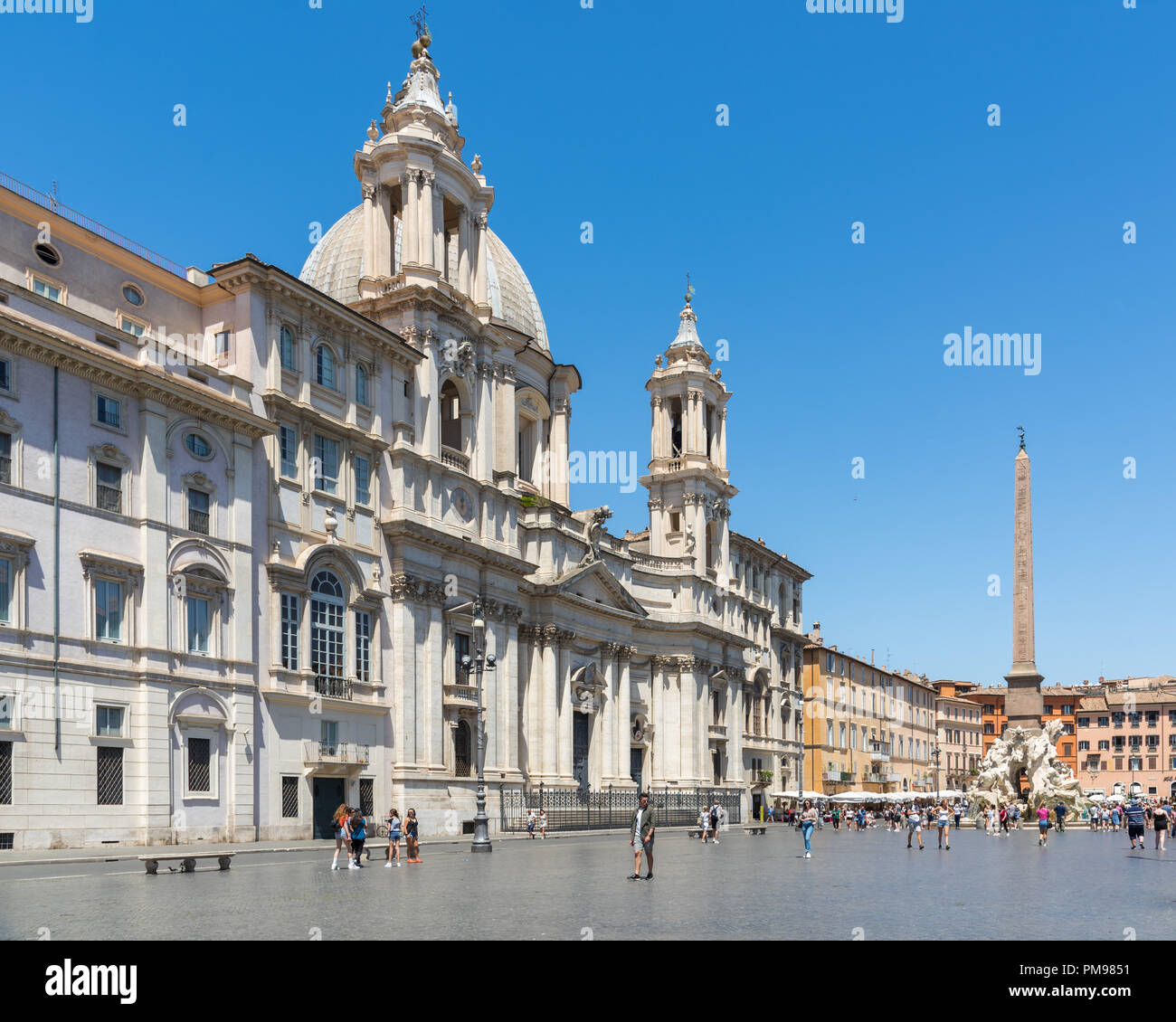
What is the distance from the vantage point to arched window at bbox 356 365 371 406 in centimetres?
4300

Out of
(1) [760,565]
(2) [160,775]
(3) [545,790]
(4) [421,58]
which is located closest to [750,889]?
(2) [160,775]

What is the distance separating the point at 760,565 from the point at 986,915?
218 ft

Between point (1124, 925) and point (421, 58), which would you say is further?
point (421, 58)

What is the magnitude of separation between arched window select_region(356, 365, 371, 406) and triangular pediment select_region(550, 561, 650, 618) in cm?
1597

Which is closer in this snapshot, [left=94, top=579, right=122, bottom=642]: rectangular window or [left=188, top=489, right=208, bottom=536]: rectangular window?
[left=94, top=579, right=122, bottom=642]: rectangular window

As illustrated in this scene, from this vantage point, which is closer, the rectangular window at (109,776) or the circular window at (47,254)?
the rectangular window at (109,776)

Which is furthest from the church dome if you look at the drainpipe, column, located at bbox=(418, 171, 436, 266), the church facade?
the drainpipe

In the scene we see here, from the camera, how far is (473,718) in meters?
47.9

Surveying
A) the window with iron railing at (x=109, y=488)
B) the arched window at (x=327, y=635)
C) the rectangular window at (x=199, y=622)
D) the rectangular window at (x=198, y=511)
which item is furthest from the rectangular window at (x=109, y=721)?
the arched window at (x=327, y=635)

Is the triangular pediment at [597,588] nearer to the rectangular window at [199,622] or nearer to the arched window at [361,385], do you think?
the arched window at [361,385]

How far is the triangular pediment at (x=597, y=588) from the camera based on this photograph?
57769 mm

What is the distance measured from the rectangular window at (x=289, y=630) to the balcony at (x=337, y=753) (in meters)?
2.57

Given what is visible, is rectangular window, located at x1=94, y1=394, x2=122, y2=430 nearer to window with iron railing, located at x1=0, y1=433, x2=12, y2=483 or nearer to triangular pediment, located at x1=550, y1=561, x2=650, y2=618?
window with iron railing, located at x1=0, y1=433, x2=12, y2=483
